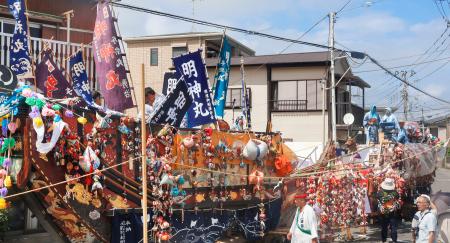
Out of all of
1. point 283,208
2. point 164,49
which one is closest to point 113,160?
point 283,208

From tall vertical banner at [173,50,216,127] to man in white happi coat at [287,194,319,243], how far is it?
2365 mm

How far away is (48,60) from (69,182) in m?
3.52

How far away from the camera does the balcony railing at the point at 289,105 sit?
31.4 meters

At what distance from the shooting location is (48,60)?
9609mm

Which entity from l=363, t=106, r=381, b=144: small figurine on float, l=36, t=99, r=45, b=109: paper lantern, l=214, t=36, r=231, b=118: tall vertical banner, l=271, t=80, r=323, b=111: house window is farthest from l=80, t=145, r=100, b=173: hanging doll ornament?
l=271, t=80, r=323, b=111: house window

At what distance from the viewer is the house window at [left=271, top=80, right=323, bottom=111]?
3081 centimetres

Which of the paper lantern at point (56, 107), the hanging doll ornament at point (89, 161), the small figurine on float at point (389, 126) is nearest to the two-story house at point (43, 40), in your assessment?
the hanging doll ornament at point (89, 161)

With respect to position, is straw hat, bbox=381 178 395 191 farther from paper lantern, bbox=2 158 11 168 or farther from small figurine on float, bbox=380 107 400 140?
paper lantern, bbox=2 158 11 168

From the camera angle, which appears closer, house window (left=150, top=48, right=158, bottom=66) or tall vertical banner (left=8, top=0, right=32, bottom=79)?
tall vertical banner (left=8, top=0, right=32, bottom=79)

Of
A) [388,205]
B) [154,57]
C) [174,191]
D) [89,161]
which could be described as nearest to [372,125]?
[388,205]

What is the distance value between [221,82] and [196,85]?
3229mm

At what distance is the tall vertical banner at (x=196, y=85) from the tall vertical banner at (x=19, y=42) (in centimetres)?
279

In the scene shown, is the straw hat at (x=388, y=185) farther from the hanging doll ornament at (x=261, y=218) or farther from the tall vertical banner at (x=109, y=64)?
the tall vertical banner at (x=109, y=64)

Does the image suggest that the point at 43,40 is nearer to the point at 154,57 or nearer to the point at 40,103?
the point at 40,103
